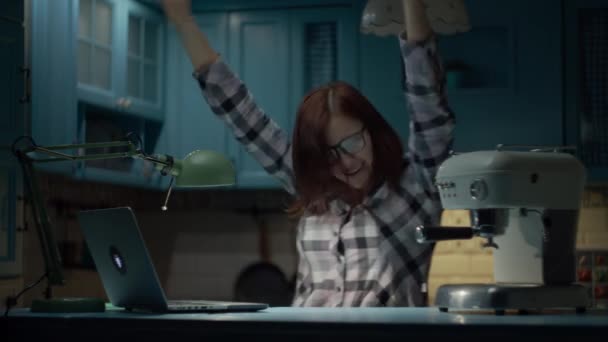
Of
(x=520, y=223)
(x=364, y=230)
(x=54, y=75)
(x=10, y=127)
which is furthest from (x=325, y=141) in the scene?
(x=54, y=75)

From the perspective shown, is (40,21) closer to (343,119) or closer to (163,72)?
(163,72)

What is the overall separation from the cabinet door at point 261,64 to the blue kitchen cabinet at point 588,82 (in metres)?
1.20

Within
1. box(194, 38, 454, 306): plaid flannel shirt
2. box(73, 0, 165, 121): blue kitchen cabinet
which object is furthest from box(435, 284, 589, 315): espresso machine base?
box(73, 0, 165, 121): blue kitchen cabinet

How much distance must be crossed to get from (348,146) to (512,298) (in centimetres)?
88

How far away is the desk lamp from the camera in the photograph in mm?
1874

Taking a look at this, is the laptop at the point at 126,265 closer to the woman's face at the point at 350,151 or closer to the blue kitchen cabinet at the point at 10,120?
the woman's face at the point at 350,151

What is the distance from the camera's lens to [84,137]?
396cm

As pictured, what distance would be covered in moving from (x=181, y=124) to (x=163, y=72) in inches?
10.4

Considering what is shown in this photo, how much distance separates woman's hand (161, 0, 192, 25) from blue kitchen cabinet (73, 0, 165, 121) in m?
1.55

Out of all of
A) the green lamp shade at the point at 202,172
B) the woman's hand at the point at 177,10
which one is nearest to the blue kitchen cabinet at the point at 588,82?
the woman's hand at the point at 177,10

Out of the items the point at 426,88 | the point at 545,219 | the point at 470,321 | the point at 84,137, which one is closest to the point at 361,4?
the point at 84,137

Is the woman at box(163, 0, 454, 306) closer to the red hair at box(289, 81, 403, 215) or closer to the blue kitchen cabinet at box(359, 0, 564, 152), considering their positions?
the red hair at box(289, 81, 403, 215)

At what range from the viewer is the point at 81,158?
202 centimetres

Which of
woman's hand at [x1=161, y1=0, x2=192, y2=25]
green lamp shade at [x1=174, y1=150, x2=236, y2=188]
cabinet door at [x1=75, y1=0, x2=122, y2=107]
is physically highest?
cabinet door at [x1=75, y1=0, x2=122, y2=107]
